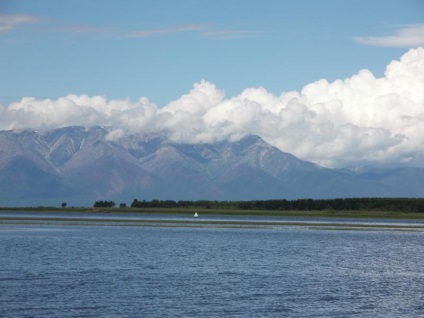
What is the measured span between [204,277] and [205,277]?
10 centimetres

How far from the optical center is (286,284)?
6438cm

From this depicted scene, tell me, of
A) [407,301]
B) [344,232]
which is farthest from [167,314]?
[344,232]

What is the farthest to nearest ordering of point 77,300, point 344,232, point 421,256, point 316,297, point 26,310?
point 344,232
point 421,256
point 316,297
point 77,300
point 26,310

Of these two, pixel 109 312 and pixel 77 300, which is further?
pixel 77 300

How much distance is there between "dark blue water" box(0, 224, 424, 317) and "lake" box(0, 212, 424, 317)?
3.1 inches

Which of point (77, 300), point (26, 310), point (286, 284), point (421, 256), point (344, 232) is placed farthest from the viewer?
point (344, 232)

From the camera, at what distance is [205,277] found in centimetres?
6738

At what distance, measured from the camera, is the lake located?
5266 centimetres

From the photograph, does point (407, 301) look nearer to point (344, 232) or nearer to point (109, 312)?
point (109, 312)

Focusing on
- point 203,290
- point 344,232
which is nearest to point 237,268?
point 203,290

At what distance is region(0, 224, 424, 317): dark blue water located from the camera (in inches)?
2072

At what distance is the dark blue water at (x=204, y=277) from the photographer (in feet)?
173

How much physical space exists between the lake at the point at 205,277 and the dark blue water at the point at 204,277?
3.1 inches

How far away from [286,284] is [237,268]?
11.0 meters
